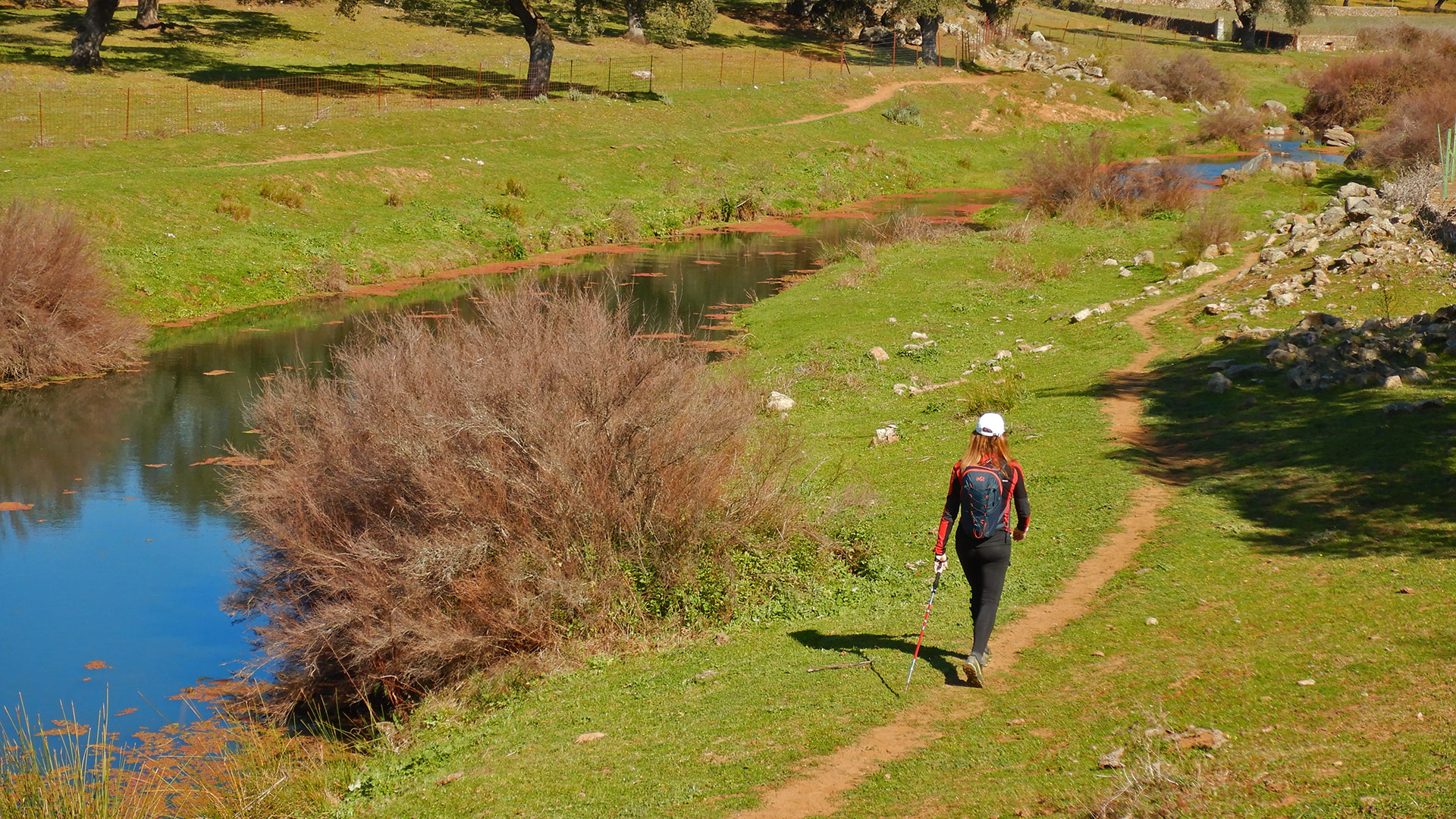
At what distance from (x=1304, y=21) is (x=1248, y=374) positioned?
301 feet

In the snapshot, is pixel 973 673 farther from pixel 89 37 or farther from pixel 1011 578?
pixel 89 37

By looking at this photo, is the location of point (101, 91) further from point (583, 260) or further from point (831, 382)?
point (831, 382)

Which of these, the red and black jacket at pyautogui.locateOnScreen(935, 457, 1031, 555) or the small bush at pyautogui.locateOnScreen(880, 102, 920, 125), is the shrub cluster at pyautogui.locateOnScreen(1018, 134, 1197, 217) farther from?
the red and black jacket at pyautogui.locateOnScreen(935, 457, 1031, 555)

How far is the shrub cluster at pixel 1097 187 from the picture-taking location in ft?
141

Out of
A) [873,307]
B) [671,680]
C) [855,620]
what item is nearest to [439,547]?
[671,680]

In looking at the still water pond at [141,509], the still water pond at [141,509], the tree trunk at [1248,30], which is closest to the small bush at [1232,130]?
the tree trunk at [1248,30]

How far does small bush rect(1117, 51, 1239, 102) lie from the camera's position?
8269cm

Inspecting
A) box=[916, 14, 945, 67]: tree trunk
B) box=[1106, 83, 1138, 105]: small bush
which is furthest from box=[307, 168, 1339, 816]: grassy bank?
box=[916, 14, 945, 67]: tree trunk

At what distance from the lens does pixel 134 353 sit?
88.8 ft

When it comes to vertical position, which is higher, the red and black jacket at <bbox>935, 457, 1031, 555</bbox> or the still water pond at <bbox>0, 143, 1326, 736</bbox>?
the red and black jacket at <bbox>935, 457, 1031, 555</bbox>

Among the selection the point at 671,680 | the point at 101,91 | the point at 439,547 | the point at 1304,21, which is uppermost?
the point at 1304,21

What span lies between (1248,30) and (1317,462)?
9760 centimetres

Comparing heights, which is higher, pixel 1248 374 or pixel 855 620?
pixel 1248 374

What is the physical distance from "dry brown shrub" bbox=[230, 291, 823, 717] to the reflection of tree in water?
7438 millimetres
